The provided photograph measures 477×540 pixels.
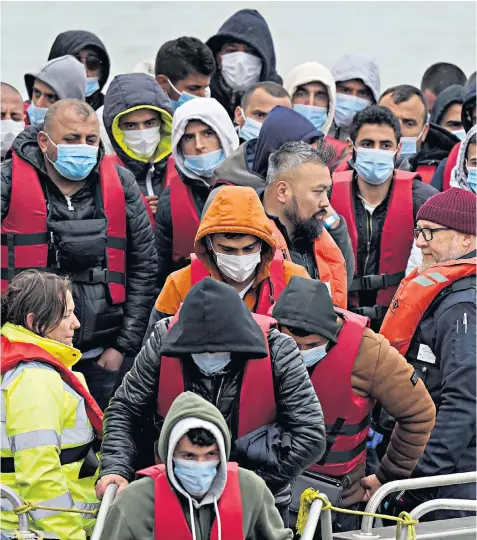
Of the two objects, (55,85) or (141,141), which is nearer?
(141,141)

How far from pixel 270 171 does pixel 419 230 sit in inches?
30.6

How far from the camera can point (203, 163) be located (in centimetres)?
744

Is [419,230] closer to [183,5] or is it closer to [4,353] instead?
[4,353]

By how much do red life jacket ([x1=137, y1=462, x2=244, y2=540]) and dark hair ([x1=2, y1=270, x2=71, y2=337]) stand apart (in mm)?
1094

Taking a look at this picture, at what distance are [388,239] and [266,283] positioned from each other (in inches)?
67.5

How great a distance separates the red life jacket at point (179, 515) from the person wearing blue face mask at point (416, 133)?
468 cm

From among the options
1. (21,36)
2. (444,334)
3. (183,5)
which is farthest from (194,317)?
(183,5)

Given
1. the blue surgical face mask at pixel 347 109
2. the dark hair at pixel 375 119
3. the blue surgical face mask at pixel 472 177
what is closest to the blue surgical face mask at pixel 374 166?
the dark hair at pixel 375 119

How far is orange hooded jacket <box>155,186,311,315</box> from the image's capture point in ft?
19.0

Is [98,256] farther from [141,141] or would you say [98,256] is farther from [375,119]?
[375,119]

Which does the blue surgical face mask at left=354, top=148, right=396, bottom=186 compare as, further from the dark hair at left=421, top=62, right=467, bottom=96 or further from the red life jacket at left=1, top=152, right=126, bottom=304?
the dark hair at left=421, top=62, right=467, bottom=96

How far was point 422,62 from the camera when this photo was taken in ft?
59.9

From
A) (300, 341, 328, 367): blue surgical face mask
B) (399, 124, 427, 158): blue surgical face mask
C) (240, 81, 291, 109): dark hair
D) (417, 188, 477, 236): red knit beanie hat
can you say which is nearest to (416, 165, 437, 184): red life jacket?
(399, 124, 427, 158): blue surgical face mask

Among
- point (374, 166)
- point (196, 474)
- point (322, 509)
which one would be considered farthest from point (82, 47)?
point (196, 474)
